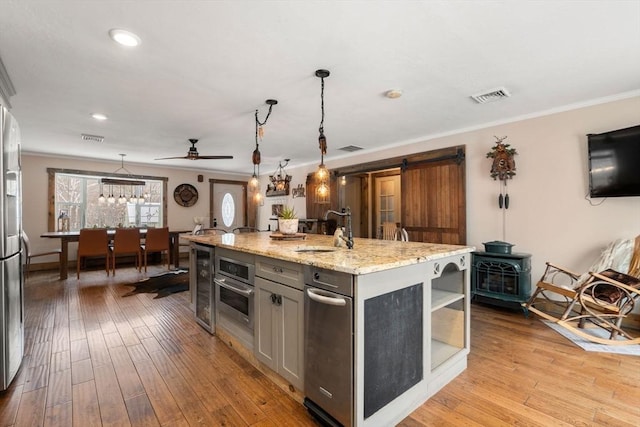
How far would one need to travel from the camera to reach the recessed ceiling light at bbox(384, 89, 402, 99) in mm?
3010

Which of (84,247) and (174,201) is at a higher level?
(174,201)

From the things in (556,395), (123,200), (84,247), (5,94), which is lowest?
(556,395)

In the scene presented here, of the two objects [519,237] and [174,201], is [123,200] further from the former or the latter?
[519,237]

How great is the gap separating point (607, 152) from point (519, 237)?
1267 millimetres

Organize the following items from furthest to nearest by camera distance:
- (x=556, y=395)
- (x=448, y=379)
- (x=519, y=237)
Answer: (x=519, y=237)
(x=448, y=379)
(x=556, y=395)

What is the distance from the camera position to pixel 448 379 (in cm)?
214

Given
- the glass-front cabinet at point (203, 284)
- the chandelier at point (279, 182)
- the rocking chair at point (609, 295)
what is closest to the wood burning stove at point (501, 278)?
the rocking chair at point (609, 295)

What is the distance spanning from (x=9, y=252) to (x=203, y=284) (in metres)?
1.47

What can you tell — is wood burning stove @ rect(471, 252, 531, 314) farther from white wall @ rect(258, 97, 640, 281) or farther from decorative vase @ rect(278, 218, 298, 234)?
decorative vase @ rect(278, 218, 298, 234)

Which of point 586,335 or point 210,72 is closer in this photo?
point 210,72

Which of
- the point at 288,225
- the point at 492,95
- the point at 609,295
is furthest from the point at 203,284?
the point at 609,295

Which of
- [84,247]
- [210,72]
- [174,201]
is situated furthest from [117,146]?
[210,72]

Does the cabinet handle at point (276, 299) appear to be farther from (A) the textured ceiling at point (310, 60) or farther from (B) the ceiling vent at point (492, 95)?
(B) the ceiling vent at point (492, 95)

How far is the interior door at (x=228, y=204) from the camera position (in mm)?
8578
